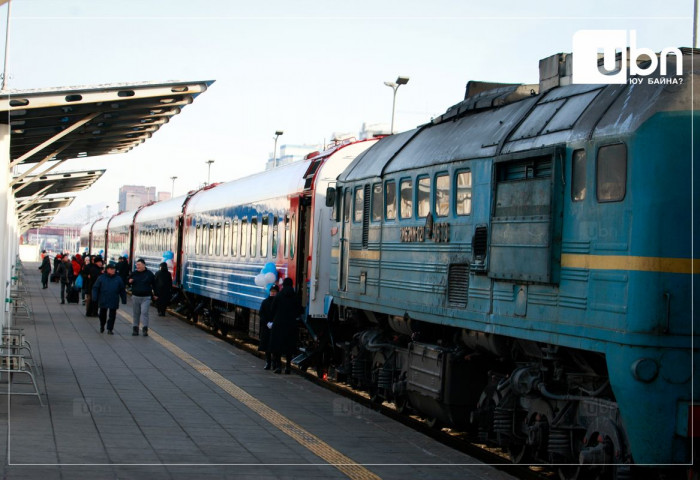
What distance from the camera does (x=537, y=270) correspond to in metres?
9.26

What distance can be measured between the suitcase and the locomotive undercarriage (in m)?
22.5

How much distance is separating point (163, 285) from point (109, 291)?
306 inches

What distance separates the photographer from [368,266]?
1477 cm

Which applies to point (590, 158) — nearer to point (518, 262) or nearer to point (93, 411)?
point (518, 262)

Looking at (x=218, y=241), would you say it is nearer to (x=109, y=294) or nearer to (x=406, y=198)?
(x=109, y=294)

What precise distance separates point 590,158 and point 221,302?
20045 millimetres

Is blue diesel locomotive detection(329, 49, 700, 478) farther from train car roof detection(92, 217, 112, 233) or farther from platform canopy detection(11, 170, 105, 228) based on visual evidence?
train car roof detection(92, 217, 112, 233)

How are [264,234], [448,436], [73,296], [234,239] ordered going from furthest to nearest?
[73,296], [234,239], [264,234], [448,436]

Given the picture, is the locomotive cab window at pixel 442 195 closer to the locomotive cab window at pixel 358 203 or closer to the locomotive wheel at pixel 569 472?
the locomotive cab window at pixel 358 203

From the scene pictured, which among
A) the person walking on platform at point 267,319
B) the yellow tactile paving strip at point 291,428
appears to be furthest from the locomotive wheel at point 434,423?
the person walking on platform at point 267,319

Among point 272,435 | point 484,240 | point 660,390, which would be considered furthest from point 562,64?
point 272,435

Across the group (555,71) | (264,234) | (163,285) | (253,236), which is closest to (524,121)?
(555,71)

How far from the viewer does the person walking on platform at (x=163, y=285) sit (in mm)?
30656

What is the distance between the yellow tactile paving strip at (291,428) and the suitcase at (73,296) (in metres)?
17.6
